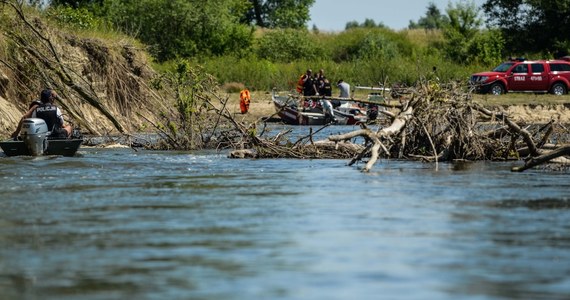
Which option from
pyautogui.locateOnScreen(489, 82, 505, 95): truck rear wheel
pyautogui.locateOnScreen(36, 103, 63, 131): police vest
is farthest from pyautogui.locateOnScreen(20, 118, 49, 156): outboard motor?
pyautogui.locateOnScreen(489, 82, 505, 95): truck rear wheel

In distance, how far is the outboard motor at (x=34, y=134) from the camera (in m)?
24.6

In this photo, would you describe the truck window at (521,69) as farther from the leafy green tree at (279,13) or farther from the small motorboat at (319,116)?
the leafy green tree at (279,13)

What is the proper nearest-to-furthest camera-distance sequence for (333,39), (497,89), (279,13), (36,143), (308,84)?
1. (36,143)
2. (308,84)
3. (497,89)
4. (333,39)
5. (279,13)

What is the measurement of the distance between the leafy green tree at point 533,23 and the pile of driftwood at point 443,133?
47.7 m

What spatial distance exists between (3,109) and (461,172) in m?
14.4

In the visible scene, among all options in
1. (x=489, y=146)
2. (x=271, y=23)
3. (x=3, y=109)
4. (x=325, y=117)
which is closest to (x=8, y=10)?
(x=3, y=109)

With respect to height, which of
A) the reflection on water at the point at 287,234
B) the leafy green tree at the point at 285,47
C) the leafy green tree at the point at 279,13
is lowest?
the reflection on water at the point at 287,234

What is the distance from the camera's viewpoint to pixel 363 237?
13398mm

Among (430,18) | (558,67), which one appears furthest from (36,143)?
(430,18)

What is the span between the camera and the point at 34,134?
81.4ft

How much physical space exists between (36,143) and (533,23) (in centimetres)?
5280

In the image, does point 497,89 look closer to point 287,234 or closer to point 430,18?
point 287,234

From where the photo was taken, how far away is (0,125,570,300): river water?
35.2ft

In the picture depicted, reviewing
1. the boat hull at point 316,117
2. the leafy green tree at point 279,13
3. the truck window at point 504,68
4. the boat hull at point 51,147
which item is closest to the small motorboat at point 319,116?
the boat hull at point 316,117
